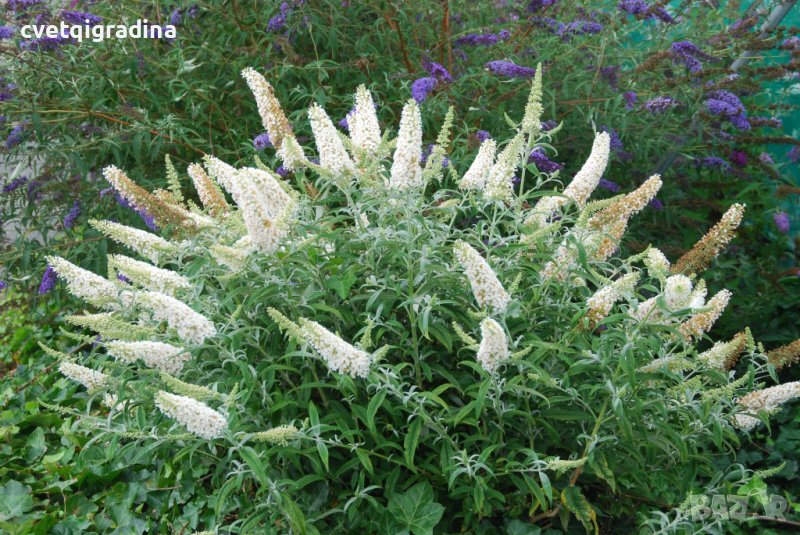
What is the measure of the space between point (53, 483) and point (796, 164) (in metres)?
4.63

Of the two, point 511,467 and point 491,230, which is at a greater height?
point 491,230

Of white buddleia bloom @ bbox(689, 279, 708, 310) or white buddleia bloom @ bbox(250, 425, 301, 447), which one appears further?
white buddleia bloom @ bbox(689, 279, 708, 310)

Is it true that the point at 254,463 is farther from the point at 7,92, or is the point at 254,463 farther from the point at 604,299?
the point at 7,92

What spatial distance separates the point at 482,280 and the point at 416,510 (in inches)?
30.8

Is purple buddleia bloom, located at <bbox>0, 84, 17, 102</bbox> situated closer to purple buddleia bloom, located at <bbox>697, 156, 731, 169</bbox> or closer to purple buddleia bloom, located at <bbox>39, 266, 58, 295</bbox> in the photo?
purple buddleia bloom, located at <bbox>39, 266, 58, 295</bbox>

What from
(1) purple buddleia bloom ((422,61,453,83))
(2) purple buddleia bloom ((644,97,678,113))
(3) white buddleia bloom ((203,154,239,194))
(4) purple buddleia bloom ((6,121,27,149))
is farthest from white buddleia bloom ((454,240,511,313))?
(4) purple buddleia bloom ((6,121,27,149))

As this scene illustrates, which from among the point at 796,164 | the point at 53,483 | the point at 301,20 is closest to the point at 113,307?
the point at 53,483

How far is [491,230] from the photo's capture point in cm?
274

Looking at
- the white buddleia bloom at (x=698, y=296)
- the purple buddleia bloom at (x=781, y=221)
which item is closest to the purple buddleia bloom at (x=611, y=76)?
the purple buddleia bloom at (x=781, y=221)

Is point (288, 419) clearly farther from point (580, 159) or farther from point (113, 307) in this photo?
point (580, 159)

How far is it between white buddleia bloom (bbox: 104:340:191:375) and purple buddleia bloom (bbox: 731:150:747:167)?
148 inches

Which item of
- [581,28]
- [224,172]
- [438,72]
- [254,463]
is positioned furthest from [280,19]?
[254,463]

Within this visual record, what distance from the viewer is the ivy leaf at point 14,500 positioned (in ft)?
11.2

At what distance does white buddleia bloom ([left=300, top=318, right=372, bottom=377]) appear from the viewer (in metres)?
2.14
